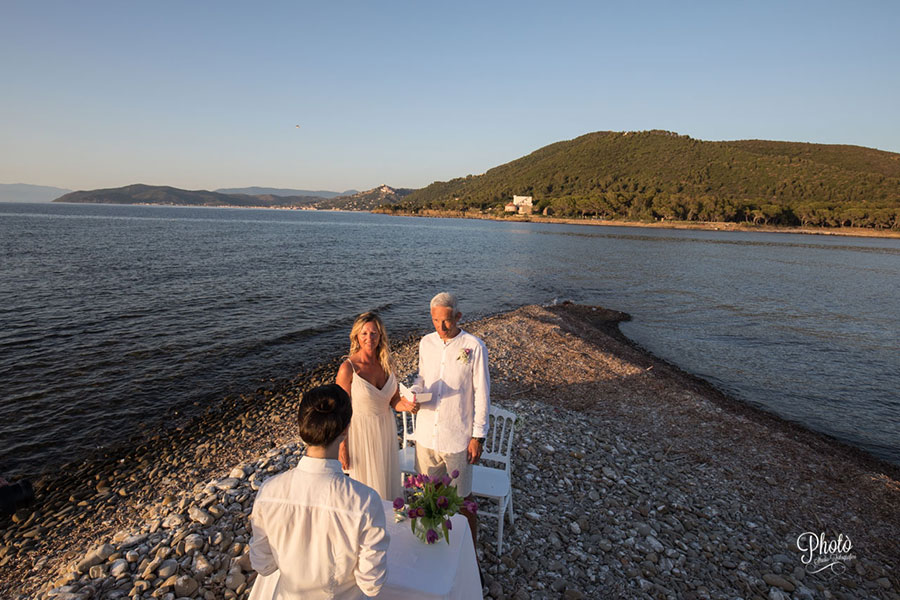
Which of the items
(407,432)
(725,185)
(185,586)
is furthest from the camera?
(725,185)

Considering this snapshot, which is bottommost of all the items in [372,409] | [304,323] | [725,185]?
[304,323]

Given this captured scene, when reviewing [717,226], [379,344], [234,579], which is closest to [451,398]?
[379,344]

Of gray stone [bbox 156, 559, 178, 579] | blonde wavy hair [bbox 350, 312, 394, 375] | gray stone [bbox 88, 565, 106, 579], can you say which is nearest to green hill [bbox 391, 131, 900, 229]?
blonde wavy hair [bbox 350, 312, 394, 375]

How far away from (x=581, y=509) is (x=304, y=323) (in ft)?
54.8

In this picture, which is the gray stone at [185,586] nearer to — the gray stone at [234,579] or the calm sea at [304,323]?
the gray stone at [234,579]

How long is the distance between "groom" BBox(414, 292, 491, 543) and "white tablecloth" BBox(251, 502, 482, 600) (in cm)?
113

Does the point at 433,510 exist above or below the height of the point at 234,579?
above

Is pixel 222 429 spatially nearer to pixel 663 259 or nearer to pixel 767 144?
pixel 663 259

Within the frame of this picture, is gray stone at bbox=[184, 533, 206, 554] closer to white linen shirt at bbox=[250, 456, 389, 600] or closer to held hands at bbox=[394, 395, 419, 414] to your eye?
held hands at bbox=[394, 395, 419, 414]

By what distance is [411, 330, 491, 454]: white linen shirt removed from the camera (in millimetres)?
4422

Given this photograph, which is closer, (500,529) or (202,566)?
(202,566)

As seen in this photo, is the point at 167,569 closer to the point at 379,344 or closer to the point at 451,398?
the point at 379,344

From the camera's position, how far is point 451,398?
175 inches

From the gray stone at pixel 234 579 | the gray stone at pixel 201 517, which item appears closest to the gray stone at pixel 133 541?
the gray stone at pixel 201 517
